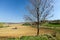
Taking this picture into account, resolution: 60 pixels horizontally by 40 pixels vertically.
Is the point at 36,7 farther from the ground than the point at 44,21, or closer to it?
farther from the ground

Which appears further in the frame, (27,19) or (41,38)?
(27,19)

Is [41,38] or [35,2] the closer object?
[41,38]

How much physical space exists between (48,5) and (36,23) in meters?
1.96

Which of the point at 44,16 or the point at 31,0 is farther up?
the point at 31,0

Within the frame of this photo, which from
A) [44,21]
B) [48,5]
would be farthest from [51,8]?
[44,21]

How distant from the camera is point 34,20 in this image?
14695 mm

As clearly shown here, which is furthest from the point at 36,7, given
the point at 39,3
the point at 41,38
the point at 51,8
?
the point at 41,38

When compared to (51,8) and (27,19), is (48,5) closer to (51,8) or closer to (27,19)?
(51,8)

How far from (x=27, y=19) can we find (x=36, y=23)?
0.95m

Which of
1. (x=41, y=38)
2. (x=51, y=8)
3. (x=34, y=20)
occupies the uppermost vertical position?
(x=51, y=8)

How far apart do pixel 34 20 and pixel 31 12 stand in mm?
802

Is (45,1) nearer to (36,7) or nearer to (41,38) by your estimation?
(36,7)

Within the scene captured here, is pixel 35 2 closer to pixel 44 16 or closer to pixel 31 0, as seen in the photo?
pixel 31 0

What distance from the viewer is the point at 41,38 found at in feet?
31.8
